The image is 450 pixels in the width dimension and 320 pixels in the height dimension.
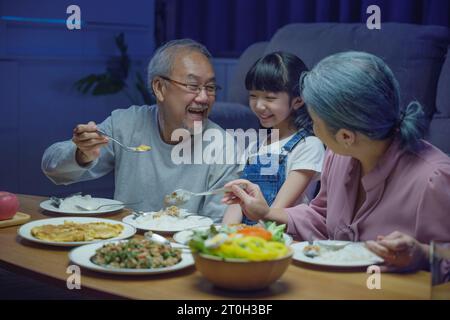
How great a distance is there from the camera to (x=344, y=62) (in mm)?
1784

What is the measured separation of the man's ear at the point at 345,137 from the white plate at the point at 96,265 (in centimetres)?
45

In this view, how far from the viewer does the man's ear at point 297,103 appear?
272 cm

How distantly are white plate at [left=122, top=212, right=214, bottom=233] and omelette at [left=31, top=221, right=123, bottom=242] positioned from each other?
8cm

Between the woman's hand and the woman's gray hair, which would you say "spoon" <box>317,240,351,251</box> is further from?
the woman's gray hair

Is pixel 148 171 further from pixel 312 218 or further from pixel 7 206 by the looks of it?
pixel 312 218

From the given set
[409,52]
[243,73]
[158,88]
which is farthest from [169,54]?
[243,73]

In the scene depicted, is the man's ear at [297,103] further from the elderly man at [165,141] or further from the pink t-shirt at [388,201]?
the pink t-shirt at [388,201]

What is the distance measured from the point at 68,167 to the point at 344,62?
3.46 ft

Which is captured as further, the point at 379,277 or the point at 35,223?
the point at 35,223

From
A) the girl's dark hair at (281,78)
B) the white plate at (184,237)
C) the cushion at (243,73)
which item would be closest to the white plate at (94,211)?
the white plate at (184,237)

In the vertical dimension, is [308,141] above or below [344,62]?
below
